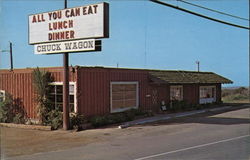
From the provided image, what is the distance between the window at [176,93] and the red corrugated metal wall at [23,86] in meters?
10.8

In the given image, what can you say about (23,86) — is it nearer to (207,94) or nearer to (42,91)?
(42,91)

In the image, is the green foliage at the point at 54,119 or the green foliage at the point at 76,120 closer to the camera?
the green foliage at the point at 76,120

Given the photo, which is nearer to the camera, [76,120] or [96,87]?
[76,120]

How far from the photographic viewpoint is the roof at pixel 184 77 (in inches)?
980

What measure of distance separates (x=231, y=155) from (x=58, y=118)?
10.3m

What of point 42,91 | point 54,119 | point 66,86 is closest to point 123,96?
point 42,91

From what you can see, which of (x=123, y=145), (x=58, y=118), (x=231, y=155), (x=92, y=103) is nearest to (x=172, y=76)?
(x=92, y=103)

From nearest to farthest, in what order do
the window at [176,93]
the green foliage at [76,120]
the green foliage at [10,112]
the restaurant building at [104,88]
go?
the green foliage at [76,120] → the restaurant building at [104,88] → the green foliage at [10,112] → the window at [176,93]

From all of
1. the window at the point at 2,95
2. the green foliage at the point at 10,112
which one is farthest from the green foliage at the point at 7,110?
the window at the point at 2,95

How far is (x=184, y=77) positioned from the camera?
94.0 ft

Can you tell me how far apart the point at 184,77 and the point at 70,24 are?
48.1ft

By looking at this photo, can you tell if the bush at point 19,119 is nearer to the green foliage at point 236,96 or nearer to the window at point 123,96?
the window at point 123,96

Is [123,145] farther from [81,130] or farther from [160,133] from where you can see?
[81,130]

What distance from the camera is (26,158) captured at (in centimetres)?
1022
